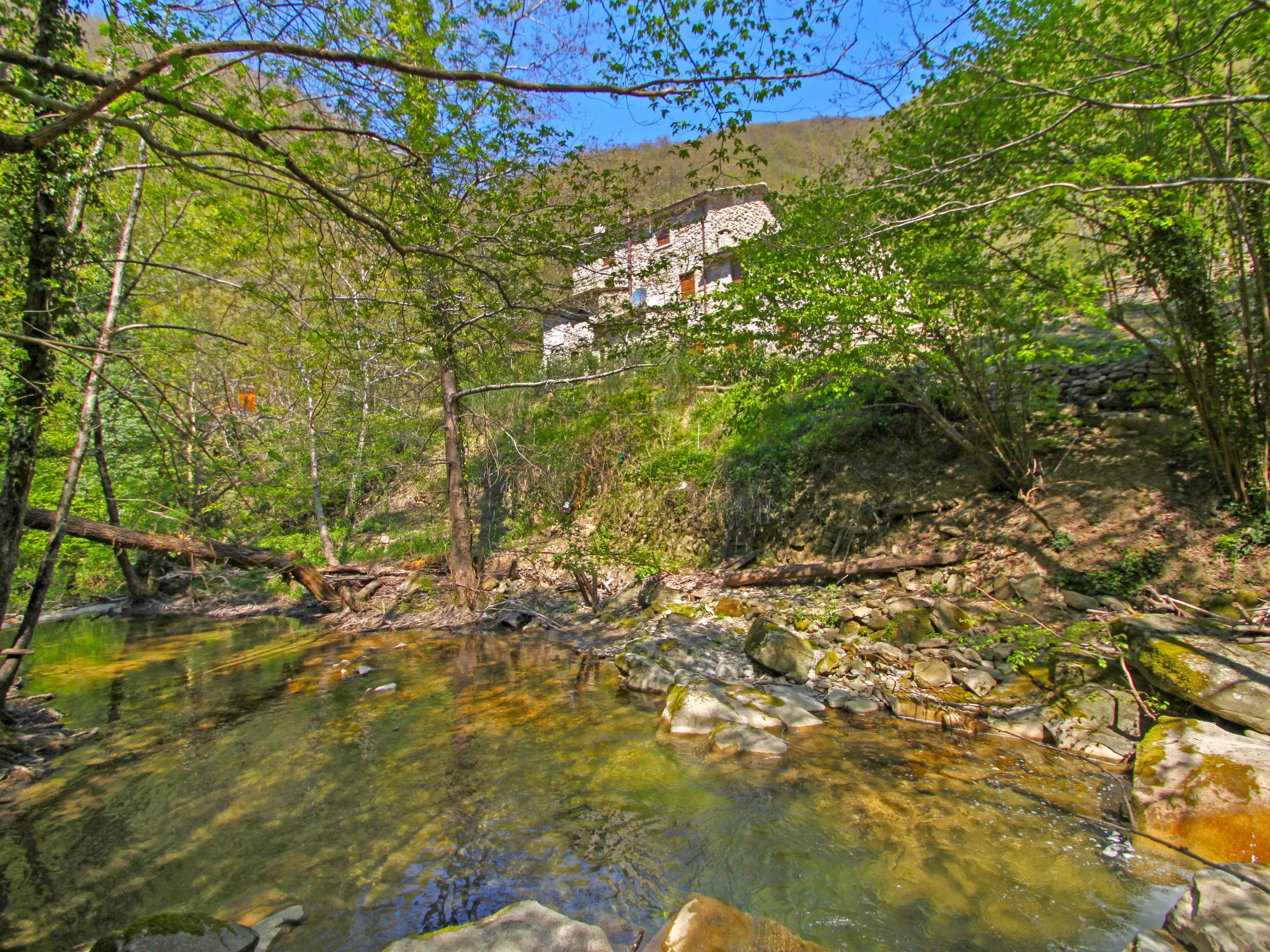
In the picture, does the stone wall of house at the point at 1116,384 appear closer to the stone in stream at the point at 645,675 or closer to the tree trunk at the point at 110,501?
the stone in stream at the point at 645,675

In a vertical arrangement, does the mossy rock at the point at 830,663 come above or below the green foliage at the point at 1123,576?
below

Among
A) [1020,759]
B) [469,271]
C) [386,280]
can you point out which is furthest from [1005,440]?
[386,280]

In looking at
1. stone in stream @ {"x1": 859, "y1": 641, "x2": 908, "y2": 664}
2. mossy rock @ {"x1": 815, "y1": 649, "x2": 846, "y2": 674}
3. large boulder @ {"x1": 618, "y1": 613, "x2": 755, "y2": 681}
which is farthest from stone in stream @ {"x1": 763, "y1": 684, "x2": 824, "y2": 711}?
stone in stream @ {"x1": 859, "y1": 641, "x2": 908, "y2": 664}

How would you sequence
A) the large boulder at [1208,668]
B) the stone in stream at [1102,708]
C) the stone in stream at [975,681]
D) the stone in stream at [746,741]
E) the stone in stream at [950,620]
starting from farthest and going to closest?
the stone in stream at [950,620], the stone in stream at [975,681], the stone in stream at [746,741], the stone in stream at [1102,708], the large boulder at [1208,668]

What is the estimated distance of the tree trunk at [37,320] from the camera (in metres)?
4.32

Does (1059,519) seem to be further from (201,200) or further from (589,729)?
(201,200)

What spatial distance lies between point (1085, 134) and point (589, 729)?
815 centimetres

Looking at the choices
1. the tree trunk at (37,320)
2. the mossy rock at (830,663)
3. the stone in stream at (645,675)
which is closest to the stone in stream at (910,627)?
the mossy rock at (830,663)

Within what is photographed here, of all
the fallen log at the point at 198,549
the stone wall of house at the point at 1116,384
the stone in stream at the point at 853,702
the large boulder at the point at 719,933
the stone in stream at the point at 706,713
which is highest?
the stone wall of house at the point at 1116,384

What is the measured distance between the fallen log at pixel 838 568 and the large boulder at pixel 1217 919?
212 inches

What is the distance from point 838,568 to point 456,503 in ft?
22.8

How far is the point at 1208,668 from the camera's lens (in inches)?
177

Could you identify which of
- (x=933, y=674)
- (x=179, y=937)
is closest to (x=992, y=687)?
(x=933, y=674)

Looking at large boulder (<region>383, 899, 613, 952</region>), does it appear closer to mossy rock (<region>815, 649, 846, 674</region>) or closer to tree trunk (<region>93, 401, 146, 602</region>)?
mossy rock (<region>815, 649, 846, 674</region>)
